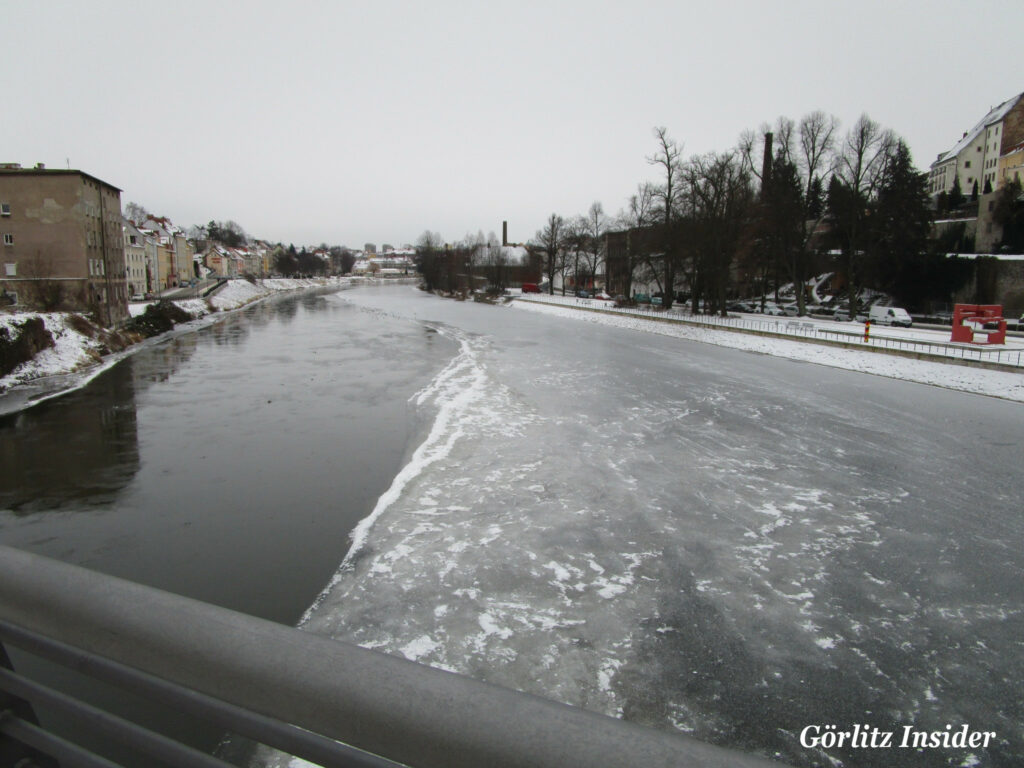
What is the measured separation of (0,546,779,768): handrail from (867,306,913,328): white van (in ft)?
139

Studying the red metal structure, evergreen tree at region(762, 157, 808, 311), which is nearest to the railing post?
the red metal structure

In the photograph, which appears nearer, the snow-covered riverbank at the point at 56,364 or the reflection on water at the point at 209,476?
the reflection on water at the point at 209,476

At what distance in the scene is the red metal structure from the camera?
83.7 feet

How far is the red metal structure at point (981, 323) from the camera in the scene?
25500 millimetres

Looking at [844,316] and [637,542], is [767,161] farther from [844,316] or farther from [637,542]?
[637,542]

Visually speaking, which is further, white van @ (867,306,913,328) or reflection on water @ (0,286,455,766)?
white van @ (867,306,913,328)

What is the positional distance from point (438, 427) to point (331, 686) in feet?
41.9

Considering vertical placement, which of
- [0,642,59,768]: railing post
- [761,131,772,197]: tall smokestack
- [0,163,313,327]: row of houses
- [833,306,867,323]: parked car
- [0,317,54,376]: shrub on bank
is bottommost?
[0,317,54,376]: shrub on bank

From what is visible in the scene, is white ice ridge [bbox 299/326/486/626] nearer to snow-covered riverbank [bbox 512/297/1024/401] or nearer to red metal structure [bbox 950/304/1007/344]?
snow-covered riverbank [bbox 512/297/1024/401]

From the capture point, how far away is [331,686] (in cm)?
102

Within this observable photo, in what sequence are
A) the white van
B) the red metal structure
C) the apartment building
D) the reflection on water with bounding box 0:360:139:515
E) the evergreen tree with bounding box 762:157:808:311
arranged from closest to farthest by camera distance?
1. the reflection on water with bounding box 0:360:139:515
2. the red metal structure
3. the white van
4. the evergreen tree with bounding box 762:157:808:311
5. the apartment building

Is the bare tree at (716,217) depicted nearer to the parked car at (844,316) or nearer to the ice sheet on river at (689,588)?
the parked car at (844,316)

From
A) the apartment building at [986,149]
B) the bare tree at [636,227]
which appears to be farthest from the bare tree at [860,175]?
the apartment building at [986,149]

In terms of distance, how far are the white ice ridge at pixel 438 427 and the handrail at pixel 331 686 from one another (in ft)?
17.0
